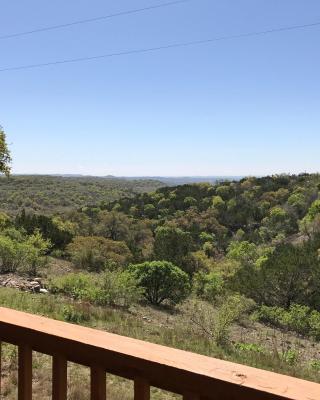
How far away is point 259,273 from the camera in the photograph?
70.9 feet

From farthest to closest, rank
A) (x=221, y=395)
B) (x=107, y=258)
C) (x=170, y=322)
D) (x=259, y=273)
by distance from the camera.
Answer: (x=107, y=258)
(x=259, y=273)
(x=170, y=322)
(x=221, y=395)

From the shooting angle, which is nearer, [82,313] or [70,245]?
[82,313]

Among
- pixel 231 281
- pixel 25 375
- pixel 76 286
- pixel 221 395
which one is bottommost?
pixel 231 281

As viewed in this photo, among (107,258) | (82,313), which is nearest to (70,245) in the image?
(107,258)

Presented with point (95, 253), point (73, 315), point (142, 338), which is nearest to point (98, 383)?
point (142, 338)

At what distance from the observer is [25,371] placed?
1766 mm

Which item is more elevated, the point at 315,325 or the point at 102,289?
the point at 102,289

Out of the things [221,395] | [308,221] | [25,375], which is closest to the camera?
[221,395]

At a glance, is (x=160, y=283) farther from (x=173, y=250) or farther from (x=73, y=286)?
(x=173, y=250)

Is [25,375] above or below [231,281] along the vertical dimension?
above

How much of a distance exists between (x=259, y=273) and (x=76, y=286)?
402 inches

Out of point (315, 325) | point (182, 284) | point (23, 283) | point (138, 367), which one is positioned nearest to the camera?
point (138, 367)

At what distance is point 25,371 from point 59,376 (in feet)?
0.54

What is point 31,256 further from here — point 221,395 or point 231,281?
point 221,395
